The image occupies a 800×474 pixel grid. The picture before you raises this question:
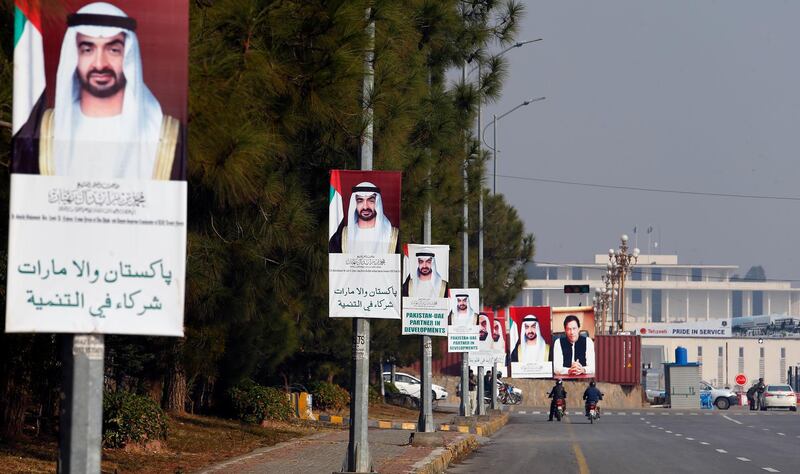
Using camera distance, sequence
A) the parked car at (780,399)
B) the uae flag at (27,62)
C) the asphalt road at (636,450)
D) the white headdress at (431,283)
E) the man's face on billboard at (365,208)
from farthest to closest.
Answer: the parked car at (780,399)
the white headdress at (431,283)
the asphalt road at (636,450)
the man's face on billboard at (365,208)
the uae flag at (27,62)

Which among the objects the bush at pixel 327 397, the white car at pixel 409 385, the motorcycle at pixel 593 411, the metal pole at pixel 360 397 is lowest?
the white car at pixel 409 385

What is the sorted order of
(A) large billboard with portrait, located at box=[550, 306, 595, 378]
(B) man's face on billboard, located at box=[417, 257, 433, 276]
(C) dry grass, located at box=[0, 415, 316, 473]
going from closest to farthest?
(C) dry grass, located at box=[0, 415, 316, 473] < (B) man's face on billboard, located at box=[417, 257, 433, 276] < (A) large billboard with portrait, located at box=[550, 306, 595, 378]

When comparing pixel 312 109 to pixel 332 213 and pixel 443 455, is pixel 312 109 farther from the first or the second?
pixel 443 455

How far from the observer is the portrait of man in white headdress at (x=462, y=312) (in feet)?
98.1

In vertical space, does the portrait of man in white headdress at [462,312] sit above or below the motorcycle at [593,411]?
above

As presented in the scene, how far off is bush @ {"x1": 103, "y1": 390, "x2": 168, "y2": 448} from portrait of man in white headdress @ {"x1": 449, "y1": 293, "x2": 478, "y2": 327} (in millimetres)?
12945

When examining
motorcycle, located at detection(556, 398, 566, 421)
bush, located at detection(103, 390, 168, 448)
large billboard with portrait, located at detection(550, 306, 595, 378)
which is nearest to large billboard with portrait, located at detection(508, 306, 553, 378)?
large billboard with portrait, located at detection(550, 306, 595, 378)

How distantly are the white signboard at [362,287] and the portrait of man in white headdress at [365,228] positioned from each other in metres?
Result: 0.10

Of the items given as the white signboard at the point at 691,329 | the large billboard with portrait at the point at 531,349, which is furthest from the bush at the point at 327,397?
the white signboard at the point at 691,329

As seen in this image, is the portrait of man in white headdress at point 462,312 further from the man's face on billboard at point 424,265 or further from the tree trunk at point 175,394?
the tree trunk at point 175,394

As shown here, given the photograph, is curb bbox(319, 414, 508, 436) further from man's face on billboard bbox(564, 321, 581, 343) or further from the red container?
the red container

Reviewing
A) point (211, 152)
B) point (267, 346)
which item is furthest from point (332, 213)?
point (267, 346)

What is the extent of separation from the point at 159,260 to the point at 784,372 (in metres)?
176

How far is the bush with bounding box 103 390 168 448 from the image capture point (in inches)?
682
